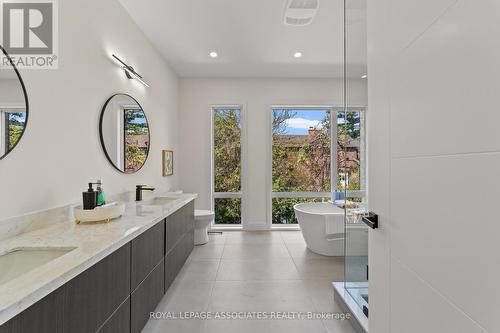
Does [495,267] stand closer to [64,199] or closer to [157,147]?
[64,199]

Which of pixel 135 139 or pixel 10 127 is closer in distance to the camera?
pixel 10 127

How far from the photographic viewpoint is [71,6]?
6.13 ft

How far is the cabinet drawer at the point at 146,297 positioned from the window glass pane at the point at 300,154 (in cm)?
302

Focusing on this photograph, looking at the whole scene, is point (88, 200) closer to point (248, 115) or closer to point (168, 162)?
point (168, 162)

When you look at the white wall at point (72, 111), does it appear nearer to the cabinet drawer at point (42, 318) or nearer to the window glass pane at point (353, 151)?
the cabinet drawer at point (42, 318)

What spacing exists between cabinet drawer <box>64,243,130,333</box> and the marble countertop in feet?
0.19

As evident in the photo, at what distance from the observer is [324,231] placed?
3359 mm

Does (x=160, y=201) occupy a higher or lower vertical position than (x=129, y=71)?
lower

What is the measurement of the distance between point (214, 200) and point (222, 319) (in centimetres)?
287

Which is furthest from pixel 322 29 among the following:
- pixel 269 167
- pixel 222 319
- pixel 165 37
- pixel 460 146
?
pixel 222 319

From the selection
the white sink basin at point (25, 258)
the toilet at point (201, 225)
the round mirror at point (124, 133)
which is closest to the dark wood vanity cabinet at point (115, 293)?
the white sink basin at point (25, 258)

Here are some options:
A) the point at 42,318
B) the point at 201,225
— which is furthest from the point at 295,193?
the point at 42,318

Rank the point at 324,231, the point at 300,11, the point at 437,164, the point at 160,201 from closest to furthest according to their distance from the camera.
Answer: the point at 437,164
the point at 300,11
the point at 160,201
the point at 324,231

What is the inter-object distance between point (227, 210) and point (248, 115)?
1878 millimetres
